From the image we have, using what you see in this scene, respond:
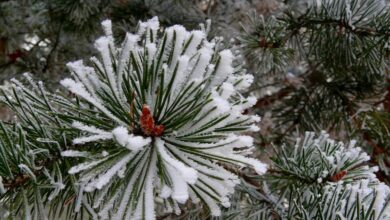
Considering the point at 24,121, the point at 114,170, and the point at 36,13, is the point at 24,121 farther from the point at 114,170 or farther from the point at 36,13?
the point at 36,13

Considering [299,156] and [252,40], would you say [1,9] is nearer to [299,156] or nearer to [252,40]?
[252,40]

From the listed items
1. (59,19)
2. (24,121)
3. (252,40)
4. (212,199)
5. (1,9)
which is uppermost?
(1,9)

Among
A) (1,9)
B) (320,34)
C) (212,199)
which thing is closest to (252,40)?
(320,34)

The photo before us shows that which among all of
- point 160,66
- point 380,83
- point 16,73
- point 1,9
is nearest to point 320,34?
point 380,83

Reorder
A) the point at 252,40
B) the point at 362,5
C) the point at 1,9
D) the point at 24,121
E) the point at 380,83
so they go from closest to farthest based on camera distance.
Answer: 1. the point at 24,121
2. the point at 362,5
3. the point at 252,40
4. the point at 380,83
5. the point at 1,9

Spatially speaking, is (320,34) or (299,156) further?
(320,34)

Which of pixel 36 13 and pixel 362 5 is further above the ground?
pixel 36 13

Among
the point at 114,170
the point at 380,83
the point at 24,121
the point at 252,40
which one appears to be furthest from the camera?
the point at 380,83
